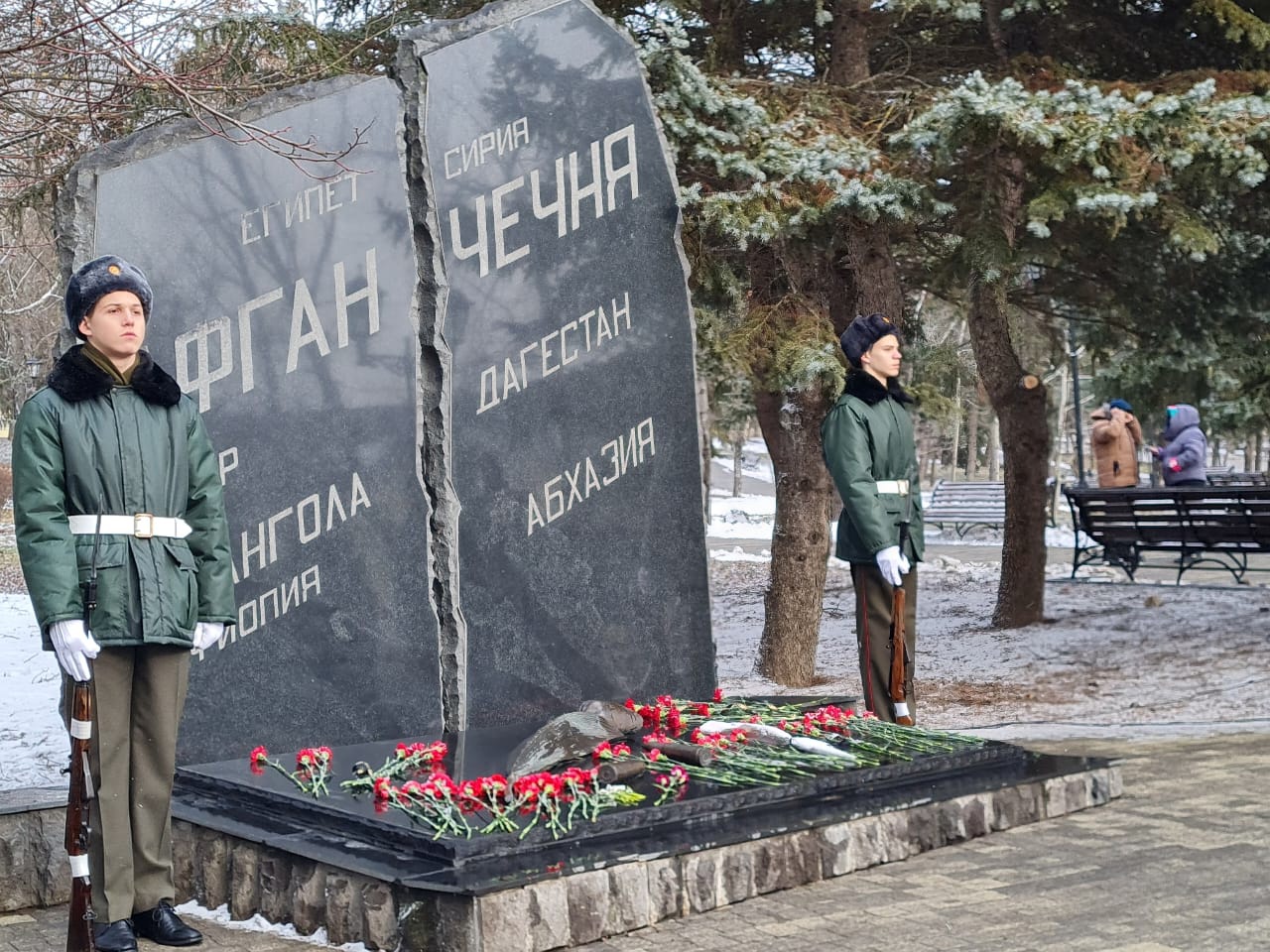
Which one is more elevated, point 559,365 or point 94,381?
point 559,365

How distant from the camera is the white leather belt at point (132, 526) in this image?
4043 mm

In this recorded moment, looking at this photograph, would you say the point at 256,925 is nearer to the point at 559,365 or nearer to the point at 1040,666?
the point at 559,365

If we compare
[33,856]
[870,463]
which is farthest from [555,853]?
[870,463]

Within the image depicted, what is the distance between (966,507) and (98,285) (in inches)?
856

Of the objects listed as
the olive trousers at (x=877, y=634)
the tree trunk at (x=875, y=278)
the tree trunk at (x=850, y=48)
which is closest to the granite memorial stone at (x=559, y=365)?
the olive trousers at (x=877, y=634)

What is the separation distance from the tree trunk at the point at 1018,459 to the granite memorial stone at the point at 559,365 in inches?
188

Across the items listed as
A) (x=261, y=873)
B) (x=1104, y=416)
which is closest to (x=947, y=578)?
(x=1104, y=416)

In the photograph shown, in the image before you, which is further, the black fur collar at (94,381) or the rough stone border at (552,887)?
the black fur collar at (94,381)

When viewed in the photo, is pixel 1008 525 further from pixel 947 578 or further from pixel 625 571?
pixel 625 571

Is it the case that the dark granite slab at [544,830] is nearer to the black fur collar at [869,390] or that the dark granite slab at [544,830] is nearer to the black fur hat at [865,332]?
the black fur collar at [869,390]

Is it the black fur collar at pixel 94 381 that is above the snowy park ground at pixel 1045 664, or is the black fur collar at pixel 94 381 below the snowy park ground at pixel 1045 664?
above

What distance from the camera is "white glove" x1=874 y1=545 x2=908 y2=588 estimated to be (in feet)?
20.1

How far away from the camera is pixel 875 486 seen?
248 inches

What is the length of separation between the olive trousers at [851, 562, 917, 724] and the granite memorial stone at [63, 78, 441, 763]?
1.82m
